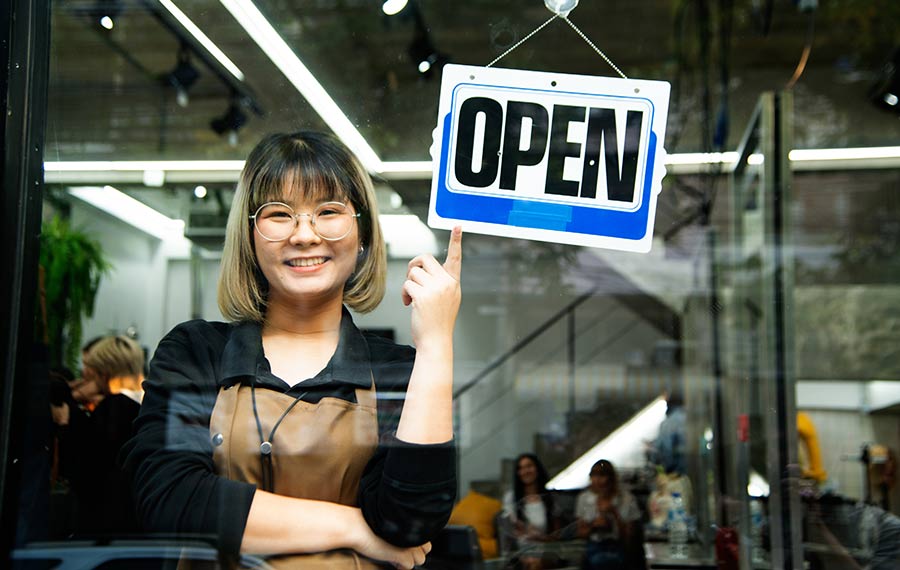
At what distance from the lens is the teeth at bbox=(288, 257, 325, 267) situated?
4.25 ft

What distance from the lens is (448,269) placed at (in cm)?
132

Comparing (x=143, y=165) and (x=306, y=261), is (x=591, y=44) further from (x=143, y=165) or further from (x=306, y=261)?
(x=143, y=165)

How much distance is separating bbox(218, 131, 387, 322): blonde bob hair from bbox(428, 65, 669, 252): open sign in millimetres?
112

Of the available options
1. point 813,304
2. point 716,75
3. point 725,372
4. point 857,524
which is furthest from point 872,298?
point 857,524

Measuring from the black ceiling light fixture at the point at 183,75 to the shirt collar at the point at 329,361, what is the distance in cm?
177

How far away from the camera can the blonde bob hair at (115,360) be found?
1785mm

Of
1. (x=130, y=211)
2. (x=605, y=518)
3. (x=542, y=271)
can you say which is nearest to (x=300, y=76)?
(x=130, y=211)

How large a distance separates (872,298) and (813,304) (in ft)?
1.21

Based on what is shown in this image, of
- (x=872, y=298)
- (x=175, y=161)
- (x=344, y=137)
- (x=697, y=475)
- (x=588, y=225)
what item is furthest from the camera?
(x=872, y=298)

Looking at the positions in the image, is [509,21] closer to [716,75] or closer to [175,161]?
[175,161]

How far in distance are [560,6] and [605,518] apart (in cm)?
138

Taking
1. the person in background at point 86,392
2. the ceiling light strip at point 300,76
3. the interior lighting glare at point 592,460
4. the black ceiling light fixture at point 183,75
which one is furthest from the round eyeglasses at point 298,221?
the black ceiling light fixture at point 183,75

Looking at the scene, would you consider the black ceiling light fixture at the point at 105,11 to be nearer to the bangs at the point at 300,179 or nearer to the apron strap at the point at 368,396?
the bangs at the point at 300,179

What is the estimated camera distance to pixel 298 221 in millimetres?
1290
